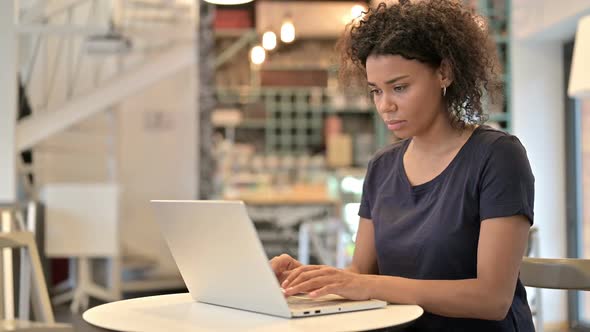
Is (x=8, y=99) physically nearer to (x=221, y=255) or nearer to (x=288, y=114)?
(x=221, y=255)

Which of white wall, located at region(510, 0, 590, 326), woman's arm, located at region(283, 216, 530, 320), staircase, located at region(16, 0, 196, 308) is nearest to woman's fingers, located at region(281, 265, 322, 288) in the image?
woman's arm, located at region(283, 216, 530, 320)

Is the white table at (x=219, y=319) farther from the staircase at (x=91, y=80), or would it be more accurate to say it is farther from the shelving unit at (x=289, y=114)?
the shelving unit at (x=289, y=114)

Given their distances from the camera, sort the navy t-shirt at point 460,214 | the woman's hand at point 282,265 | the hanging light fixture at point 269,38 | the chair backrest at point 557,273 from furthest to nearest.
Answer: the hanging light fixture at point 269,38 → the chair backrest at point 557,273 → the woman's hand at point 282,265 → the navy t-shirt at point 460,214

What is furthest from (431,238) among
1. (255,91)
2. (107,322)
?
(255,91)

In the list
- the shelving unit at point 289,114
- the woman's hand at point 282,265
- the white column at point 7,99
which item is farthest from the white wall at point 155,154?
the woman's hand at point 282,265

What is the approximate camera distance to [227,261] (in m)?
1.48

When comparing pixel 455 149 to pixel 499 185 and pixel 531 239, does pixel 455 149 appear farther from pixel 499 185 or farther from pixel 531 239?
pixel 531 239

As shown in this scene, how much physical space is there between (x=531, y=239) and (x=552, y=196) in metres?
2.30

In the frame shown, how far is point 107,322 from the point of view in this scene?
145 centimetres

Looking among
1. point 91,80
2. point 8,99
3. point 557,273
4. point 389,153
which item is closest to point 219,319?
point 389,153

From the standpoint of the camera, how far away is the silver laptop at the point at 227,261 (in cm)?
138

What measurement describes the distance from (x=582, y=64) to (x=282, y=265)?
229cm

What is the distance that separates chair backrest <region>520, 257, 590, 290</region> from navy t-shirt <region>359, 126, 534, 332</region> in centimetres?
23

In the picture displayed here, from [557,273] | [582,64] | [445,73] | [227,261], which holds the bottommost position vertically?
[557,273]
